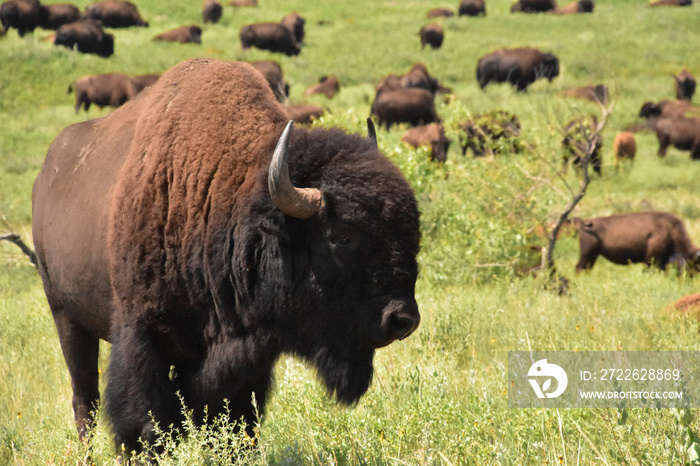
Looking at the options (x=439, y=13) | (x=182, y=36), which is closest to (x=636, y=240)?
(x=182, y=36)

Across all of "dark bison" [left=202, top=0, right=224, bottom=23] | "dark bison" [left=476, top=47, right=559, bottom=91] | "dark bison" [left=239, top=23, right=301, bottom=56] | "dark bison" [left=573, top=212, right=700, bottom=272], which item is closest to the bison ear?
"dark bison" [left=573, top=212, right=700, bottom=272]

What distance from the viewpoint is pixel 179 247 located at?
382cm

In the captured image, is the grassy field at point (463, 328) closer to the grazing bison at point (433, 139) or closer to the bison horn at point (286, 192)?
the bison horn at point (286, 192)

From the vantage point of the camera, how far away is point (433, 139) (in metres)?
21.6

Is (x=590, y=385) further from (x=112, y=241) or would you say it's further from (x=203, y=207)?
(x=112, y=241)

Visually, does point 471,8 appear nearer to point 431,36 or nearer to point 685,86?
point 431,36

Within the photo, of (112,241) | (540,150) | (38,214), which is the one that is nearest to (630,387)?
(112,241)

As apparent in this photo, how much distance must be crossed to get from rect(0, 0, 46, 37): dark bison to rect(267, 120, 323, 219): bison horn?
123 feet

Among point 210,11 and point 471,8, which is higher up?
point 210,11

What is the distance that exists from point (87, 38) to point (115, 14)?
8163 millimetres

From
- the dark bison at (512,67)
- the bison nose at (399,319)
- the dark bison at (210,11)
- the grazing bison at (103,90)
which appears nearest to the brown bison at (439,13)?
the dark bison at (210,11)

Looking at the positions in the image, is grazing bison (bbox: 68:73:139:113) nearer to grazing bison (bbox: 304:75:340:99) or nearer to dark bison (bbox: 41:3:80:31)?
grazing bison (bbox: 304:75:340:99)

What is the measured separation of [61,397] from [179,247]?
2.34m

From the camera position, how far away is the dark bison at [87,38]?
3500 centimetres
